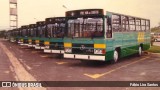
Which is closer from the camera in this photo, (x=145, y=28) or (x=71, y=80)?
(x=71, y=80)

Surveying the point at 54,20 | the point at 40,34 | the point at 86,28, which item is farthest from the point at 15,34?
the point at 86,28

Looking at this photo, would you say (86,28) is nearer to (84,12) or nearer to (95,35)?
(95,35)

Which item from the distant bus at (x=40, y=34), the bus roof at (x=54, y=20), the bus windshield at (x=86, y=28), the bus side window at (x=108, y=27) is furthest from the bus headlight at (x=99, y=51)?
the distant bus at (x=40, y=34)

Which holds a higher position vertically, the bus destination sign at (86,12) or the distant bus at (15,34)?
the bus destination sign at (86,12)

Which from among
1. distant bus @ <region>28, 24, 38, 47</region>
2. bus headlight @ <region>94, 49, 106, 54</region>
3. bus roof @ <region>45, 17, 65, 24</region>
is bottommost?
bus headlight @ <region>94, 49, 106, 54</region>

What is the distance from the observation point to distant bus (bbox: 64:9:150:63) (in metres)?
14.8

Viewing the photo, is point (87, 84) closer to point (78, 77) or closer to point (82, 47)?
point (78, 77)

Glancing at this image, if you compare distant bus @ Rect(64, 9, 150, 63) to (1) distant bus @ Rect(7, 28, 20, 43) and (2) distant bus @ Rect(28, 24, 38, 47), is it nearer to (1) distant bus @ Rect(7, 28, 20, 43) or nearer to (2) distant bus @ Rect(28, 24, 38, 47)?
(2) distant bus @ Rect(28, 24, 38, 47)

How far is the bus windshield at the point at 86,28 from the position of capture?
48.8 ft

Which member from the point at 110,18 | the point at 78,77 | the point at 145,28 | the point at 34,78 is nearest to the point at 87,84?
the point at 78,77

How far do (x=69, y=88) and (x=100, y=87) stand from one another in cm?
104

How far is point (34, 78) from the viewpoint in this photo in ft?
38.9

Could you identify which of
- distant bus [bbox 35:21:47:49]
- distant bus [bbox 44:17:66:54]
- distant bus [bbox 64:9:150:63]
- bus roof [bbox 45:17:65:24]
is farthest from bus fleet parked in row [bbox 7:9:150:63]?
distant bus [bbox 35:21:47:49]

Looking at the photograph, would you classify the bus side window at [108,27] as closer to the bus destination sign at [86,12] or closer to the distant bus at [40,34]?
the bus destination sign at [86,12]
